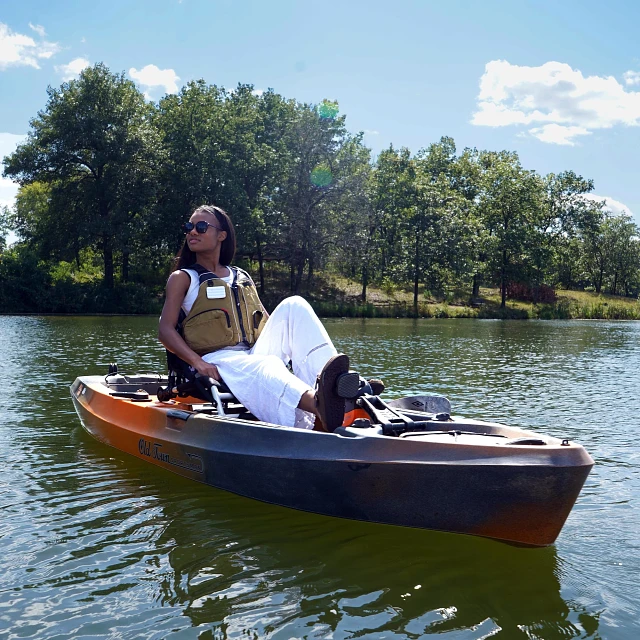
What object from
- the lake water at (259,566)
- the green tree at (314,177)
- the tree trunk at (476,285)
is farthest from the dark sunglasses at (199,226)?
the tree trunk at (476,285)

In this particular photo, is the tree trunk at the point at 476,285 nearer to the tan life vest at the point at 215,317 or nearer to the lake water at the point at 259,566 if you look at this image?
the lake water at the point at 259,566

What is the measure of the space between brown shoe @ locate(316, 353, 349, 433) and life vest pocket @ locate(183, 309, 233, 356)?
1495 mm

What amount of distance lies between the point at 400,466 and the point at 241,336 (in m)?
2.18

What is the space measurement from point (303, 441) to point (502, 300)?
50.6 m

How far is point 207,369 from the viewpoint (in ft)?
18.3

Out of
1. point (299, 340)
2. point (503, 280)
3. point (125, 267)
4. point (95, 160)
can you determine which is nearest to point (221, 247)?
point (299, 340)

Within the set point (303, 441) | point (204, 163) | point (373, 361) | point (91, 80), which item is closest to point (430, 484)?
point (303, 441)

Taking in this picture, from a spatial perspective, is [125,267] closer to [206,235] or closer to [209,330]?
[206,235]

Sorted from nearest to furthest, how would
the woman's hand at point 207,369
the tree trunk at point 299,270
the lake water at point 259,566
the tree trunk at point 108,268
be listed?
the lake water at point 259,566 < the woman's hand at point 207,369 < the tree trunk at point 108,268 < the tree trunk at point 299,270

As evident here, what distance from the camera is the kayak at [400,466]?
154 inches

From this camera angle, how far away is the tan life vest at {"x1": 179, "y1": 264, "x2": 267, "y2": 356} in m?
5.73

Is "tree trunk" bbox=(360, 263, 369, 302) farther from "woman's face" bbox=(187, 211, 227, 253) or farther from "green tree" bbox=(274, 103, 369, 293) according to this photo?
"woman's face" bbox=(187, 211, 227, 253)

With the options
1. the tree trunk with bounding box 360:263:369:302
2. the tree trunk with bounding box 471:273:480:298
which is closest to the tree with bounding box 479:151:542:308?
the tree trunk with bounding box 471:273:480:298

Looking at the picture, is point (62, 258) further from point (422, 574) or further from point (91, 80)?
point (422, 574)
